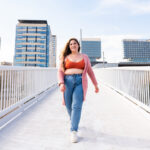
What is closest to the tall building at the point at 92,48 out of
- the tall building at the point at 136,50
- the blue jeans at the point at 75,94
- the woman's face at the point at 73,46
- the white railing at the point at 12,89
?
the tall building at the point at 136,50

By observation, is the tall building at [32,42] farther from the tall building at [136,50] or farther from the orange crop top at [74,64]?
the tall building at [136,50]

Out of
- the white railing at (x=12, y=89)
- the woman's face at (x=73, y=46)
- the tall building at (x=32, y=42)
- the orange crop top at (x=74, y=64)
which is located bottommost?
the white railing at (x=12, y=89)

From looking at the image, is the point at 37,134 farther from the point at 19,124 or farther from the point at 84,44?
the point at 84,44

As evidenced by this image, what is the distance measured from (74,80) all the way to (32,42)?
7540 centimetres

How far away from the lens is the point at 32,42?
7094 centimetres

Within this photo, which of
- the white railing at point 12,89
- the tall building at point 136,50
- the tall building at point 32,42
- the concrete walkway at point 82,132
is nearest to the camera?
the concrete walkway at point 82,132

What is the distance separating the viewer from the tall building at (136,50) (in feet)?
387

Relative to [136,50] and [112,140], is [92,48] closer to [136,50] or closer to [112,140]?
[136,50]

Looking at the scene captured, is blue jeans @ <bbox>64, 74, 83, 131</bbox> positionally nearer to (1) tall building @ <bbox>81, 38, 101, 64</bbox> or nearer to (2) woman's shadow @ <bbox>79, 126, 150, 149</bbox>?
(2) woman's shadow @ <bbox>79, 126, 150, 149</bbox>

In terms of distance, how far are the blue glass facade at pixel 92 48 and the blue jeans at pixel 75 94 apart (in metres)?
112

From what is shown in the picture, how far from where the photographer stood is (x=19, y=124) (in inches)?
94.0

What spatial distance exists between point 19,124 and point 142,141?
2102mm

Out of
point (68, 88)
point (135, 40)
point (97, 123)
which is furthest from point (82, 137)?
point (135, 40)

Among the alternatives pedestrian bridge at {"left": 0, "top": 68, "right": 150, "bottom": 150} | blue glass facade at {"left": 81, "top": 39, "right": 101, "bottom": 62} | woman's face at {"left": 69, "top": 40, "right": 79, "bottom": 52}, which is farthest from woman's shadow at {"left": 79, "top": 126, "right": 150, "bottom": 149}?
blue glass facade at {"left": 81, "top": 39, "right": 101, "bottom": 62}
